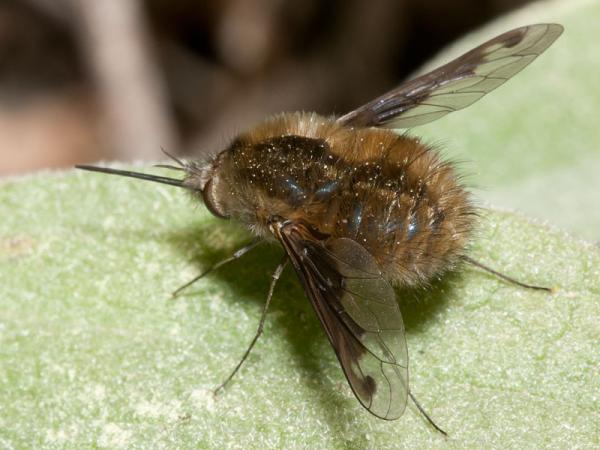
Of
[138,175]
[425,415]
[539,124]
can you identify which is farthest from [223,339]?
[539,124]

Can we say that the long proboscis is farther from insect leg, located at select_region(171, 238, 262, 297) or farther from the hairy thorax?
insect leg, located at select_region(171, 238, 262, 297)

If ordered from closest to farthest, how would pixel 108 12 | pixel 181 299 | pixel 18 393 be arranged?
pixel 18 393, pixel 181 299, pixel 108 12

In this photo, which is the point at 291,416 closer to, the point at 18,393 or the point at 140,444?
the point at 140,444

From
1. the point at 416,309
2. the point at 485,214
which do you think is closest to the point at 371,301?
the point at 416,309

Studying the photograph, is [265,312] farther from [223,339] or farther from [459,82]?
[459,82]

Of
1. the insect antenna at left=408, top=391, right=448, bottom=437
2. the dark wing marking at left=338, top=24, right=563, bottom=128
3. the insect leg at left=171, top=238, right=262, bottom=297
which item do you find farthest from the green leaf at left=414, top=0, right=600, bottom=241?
the insect antenna at left=408, top=391, right=448, bottom=437

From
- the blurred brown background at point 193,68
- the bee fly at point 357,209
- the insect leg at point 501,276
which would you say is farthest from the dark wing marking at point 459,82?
the blurred brown background at point 193,68
